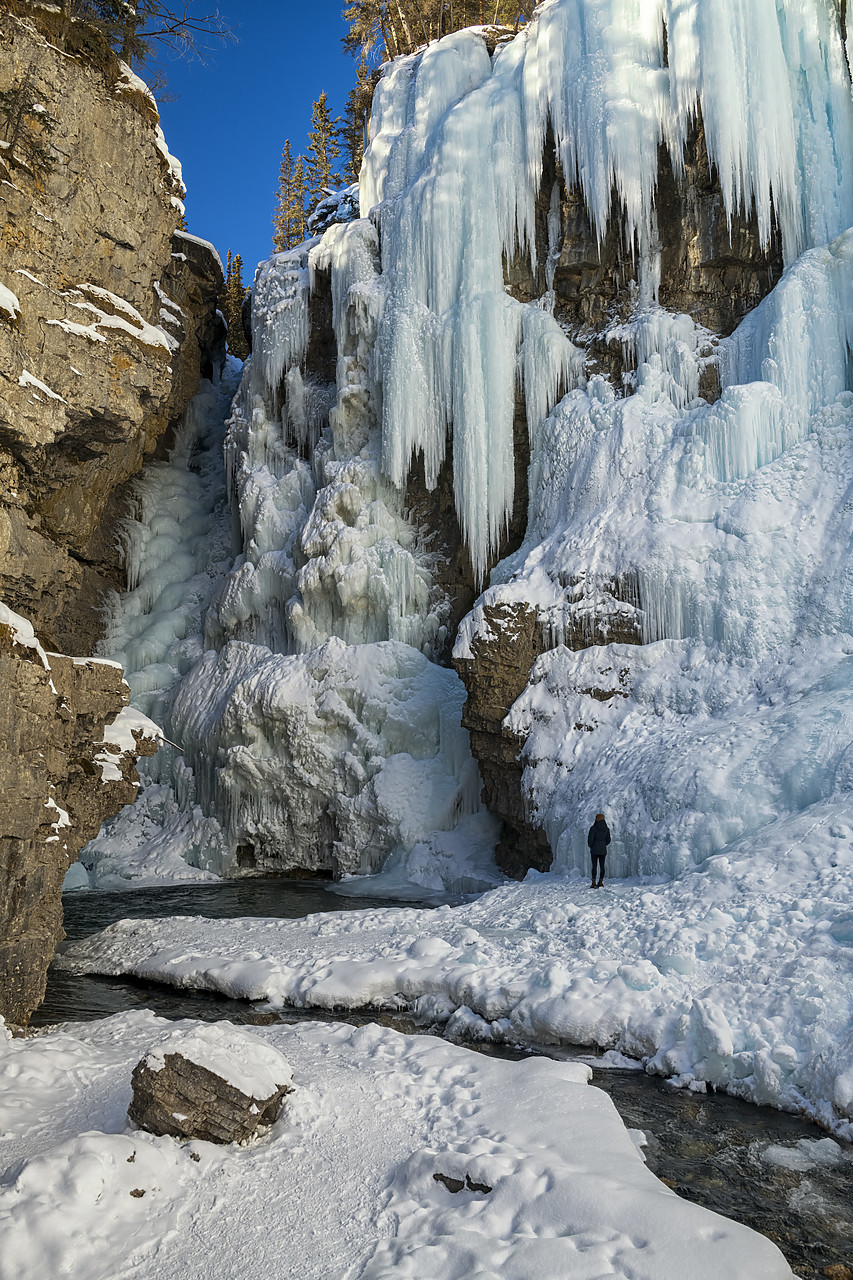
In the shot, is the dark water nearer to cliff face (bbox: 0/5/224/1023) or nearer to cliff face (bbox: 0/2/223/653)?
cliff face (bbox: 0/5/224/1023)

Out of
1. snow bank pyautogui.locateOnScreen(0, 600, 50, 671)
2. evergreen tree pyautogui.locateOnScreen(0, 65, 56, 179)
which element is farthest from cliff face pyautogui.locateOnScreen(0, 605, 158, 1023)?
evergreen tree pyautogui.locateOnScreen(0, 65, 56, 179)

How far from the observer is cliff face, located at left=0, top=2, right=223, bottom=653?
8.91 m

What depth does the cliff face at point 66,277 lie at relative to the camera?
29.2 ft

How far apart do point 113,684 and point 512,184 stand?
12.7 meters

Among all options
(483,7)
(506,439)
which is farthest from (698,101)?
(483,7)

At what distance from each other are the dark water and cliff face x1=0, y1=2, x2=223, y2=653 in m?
4.29

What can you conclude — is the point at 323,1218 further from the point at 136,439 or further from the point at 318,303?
the point at 318,303

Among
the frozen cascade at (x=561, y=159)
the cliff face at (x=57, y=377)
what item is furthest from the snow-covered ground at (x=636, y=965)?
the frozen cascade at (x=561, y=159)

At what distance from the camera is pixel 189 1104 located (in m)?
4.70

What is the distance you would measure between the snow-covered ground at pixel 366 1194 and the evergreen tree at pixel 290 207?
3435cm

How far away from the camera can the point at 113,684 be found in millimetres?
10305

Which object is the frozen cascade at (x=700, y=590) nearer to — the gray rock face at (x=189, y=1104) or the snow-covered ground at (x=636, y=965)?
the snow-covered ground at (x=636, y=965)

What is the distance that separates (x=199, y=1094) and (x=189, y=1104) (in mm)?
66

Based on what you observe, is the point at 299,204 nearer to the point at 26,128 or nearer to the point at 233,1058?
the point at 26,128
